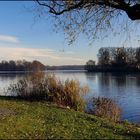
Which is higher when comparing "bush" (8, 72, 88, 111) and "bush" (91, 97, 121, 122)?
"bush" (8, 72, 88, 111)

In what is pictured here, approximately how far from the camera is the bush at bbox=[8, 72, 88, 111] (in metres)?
20.8

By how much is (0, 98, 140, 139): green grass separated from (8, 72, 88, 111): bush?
4585 millimetres

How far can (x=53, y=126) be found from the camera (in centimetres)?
1239

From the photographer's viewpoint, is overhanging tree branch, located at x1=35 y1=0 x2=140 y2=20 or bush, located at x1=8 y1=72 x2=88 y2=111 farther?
bush, located at x1=8 y1=72 x2=88 y2=111

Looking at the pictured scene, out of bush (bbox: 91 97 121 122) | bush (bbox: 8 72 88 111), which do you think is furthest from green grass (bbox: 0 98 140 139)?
bush (bbox: 8 72 88 111)

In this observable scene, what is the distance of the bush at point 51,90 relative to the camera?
20797 millimetres

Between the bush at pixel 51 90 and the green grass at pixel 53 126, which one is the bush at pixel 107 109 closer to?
the bush at pixel 51 90

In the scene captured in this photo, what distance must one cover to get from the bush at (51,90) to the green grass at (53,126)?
458cm

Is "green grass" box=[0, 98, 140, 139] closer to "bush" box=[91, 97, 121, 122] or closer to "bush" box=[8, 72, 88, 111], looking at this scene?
"bush" box=[91, 97, 121, 122]

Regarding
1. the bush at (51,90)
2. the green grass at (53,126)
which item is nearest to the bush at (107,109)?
Result: the bush at (51,90)

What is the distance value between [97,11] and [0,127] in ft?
23.9

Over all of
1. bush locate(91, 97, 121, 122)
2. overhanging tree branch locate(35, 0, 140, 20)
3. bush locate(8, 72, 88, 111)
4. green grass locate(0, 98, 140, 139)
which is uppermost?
overhanging tree branch locate(35, 0, 140, 20)

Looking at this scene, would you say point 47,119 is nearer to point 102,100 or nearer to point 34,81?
point 102,100

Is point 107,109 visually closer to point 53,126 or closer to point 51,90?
point 51,90
